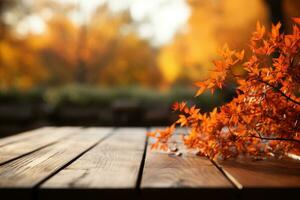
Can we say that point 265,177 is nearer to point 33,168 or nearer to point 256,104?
point 256,104

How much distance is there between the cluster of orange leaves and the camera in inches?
53.1

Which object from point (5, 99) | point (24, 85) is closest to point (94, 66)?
point (24, 85)

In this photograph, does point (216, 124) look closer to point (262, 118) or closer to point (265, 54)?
point (262, 118)

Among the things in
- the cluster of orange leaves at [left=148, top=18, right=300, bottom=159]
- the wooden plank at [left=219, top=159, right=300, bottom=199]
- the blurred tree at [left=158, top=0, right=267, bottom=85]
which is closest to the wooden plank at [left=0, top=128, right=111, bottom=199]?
the cluster of orange leaves at [left=148, top=18, right=300, bottom=159]

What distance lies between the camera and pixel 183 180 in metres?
1.07

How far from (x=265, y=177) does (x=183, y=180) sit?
0.29 metres

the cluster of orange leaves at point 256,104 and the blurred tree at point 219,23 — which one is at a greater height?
the blurred tree at point 219,23

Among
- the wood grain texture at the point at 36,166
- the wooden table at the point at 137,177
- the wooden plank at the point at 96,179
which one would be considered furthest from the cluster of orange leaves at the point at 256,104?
the wood grain texture at the point at 36,166

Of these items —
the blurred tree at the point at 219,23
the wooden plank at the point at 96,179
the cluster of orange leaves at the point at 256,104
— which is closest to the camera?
the wooden plank at the point at 96,179

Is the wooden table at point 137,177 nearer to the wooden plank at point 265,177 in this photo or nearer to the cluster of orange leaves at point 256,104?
the wooden plank at point 265,177

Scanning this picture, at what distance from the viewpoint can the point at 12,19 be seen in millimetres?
16547

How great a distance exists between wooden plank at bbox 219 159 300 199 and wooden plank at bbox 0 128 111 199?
63cm

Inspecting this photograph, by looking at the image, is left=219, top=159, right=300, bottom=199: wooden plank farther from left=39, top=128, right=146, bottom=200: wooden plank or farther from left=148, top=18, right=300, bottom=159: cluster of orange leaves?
left=39, top=128, right=146, bottom=200: wooden plank

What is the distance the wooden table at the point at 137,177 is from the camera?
0.98 m
